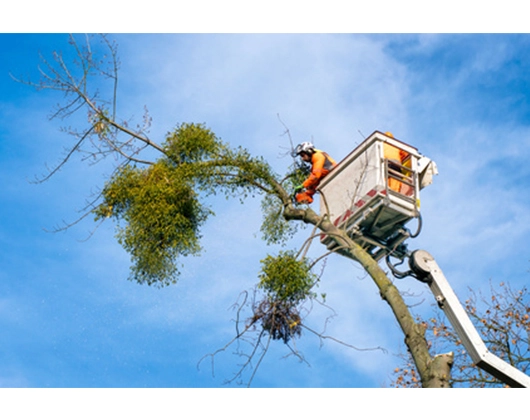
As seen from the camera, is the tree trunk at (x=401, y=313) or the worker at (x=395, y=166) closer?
the tree trunk at (x=401, y=313)

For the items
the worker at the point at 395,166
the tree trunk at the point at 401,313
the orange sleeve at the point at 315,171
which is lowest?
the tree trunk at the point at 401,313

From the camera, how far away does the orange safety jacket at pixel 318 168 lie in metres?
9.69

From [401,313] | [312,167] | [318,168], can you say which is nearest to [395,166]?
[318,168]

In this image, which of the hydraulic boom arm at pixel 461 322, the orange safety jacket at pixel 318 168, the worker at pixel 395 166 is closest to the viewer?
the hydraulic boom arm at pixel 461 322

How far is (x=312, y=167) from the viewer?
984cm

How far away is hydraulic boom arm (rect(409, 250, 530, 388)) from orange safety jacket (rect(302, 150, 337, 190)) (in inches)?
58.0

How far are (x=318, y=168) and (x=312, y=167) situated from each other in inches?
6.3

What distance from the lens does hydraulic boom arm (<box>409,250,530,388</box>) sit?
8.45 m

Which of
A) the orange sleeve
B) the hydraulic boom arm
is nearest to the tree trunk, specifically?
the orange sleeve

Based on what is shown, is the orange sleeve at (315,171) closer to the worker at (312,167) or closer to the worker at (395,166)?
the worker at (312,167)

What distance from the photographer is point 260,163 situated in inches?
385

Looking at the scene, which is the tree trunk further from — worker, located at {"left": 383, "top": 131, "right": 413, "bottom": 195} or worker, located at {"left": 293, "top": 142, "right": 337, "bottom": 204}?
worker, located at {"left": 383, "top": 131, "right": 413, "bottom": 195}

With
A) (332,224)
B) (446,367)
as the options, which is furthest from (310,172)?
(446,367)

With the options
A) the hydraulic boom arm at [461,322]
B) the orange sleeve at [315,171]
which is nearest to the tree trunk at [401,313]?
the orange sleeve at [315,171]
